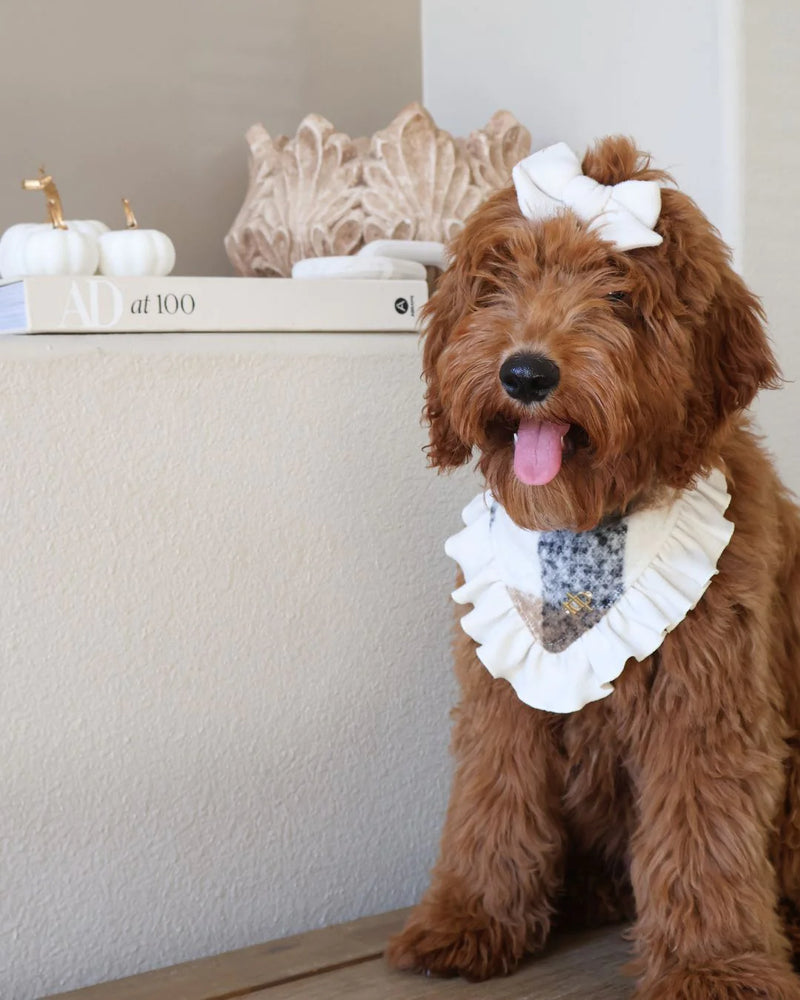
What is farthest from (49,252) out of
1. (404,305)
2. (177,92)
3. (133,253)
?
(177,92)

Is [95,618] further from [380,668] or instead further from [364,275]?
[364,275]

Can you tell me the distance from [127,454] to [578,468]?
0.53 m

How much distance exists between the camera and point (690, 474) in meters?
1.23

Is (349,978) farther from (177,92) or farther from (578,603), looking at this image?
(177,92)

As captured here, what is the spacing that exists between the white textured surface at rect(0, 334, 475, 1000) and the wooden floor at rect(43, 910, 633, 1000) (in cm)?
7

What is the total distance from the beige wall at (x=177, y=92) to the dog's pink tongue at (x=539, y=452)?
950 mm

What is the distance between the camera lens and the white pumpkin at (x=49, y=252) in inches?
57.0

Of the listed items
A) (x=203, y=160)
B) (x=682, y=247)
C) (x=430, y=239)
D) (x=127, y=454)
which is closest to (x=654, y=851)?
(x=682, y=247)

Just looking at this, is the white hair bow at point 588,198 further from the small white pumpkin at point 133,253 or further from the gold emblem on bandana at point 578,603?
the small white pumpkin at point 133,253

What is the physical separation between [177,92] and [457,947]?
4.36 ft

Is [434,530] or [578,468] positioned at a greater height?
[578,468]

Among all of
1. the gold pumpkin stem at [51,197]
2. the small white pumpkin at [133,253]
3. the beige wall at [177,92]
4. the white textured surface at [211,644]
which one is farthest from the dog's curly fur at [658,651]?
the beige wall at [177,92]

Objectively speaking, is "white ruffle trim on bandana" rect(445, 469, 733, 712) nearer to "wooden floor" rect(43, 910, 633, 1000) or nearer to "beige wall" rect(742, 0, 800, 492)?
"wooden floor" rect(43, 910, 633, 1000)

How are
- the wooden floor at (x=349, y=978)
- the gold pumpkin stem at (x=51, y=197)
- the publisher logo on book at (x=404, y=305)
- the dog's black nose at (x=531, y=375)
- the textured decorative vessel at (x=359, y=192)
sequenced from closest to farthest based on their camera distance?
the dog's black nose at (x=531, y=375) → the wooden floor at (x=349, y=978) → the gold pumpkin stem at (x=51, y=197) → the publisher logo on book at (x=404, y=305) → the textured decorative vessel at (x=359, y=192)
